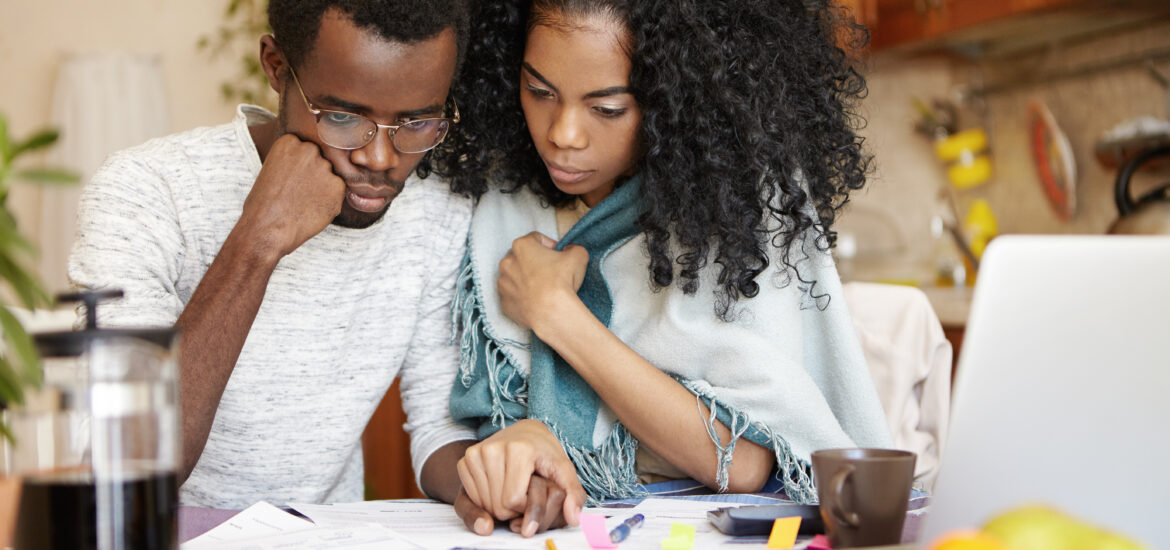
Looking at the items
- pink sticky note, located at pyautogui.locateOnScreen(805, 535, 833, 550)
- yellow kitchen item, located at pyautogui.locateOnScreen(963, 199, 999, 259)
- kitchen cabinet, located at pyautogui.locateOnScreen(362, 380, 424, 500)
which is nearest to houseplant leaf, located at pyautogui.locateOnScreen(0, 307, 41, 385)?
pink sticky note, located at pyautogui.locateOnScreen(805, 535, 833, 550)

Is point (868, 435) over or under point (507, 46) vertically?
under

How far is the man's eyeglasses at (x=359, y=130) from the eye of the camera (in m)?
1.16

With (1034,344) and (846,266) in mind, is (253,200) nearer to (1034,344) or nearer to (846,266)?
(1034,344)

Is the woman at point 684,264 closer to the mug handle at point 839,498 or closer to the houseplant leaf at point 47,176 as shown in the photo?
the mug handle at point 839,498

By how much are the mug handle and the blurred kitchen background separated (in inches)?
66.0

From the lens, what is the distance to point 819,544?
0.79 meters

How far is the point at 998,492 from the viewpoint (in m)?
0.59

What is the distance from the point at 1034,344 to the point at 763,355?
1.96ft

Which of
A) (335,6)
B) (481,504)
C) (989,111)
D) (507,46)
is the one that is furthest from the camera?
(989,111)

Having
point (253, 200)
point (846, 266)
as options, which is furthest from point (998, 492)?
point (846, 266)

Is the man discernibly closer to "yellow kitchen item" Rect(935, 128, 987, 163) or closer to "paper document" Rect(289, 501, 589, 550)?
"paper document" Rect(289, 501, 589, 550)

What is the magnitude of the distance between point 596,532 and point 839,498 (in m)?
0.22

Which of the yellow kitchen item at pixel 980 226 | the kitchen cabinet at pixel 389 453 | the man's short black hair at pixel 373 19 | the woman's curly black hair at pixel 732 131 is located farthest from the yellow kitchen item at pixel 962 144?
the man's short black hair at pixel 373 19

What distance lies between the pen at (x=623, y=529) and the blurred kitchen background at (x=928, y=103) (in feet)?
5.31
